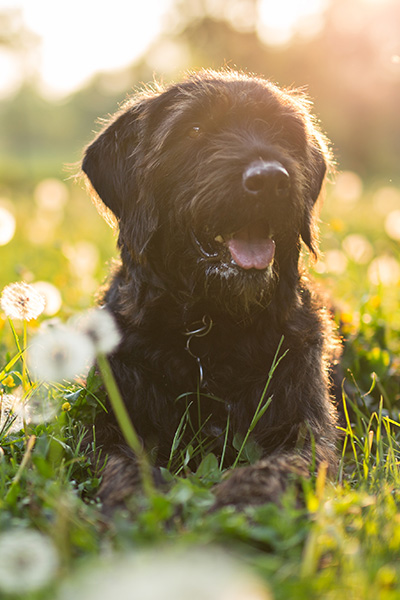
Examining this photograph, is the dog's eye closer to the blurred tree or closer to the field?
the field

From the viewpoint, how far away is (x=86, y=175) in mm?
3270

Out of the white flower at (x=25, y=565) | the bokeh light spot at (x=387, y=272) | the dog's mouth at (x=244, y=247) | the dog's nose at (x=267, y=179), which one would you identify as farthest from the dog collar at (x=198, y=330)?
the bokeh light spot at (x=387, y=272)

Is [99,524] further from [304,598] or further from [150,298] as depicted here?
[150,298]

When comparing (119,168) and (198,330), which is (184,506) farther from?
(119,168)

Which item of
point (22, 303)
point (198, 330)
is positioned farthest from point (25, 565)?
point (198, 330)

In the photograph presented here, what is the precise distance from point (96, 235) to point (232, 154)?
694cm

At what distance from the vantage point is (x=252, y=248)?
113 inches

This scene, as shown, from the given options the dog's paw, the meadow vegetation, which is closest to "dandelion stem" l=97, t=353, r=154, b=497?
the meadow vegetation

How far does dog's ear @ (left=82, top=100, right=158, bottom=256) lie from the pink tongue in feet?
1.70

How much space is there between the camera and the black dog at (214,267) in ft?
8.95

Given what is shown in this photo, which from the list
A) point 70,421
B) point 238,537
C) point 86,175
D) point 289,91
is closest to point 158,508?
point 238,537

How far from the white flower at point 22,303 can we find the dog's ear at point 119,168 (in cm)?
66

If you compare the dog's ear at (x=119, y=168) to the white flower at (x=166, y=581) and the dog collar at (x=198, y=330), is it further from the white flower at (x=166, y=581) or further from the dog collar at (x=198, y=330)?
the white flower at (x=166, y=581)

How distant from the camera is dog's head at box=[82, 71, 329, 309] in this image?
274 cm
